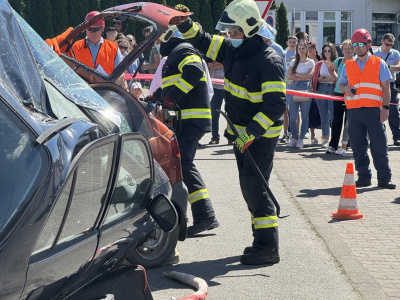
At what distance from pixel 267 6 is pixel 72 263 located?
11.4 metres

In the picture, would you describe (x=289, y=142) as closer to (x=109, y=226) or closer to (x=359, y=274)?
(x=359, y=274)

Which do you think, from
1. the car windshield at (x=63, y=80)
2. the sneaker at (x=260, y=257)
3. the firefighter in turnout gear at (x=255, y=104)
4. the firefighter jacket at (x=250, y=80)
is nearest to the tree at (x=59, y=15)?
the firefighter jacket at (x=250, y=80)

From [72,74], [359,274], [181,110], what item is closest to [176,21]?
[181,110]

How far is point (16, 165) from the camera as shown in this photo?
3.11 m

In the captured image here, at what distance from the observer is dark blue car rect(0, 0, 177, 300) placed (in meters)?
3.04

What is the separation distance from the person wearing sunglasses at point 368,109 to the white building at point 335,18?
120 ft

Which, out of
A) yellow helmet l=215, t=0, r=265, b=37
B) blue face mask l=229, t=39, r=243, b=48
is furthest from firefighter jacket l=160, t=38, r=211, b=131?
yellow helmet l=215, t=0, r=265, b=37

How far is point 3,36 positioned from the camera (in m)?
3.54

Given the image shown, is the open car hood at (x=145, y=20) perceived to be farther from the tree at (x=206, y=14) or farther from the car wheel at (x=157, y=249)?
the tree at (x=206, y=14)

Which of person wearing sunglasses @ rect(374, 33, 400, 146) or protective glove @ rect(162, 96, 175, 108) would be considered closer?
protective glove @ rect(162, 96, 175, 108)

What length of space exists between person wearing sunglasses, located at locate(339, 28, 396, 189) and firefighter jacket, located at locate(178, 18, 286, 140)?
3.93 m

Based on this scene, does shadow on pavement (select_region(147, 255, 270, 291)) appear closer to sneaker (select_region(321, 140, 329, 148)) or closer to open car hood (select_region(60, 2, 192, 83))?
open car hood (select_region(60, 2, 192, 83))

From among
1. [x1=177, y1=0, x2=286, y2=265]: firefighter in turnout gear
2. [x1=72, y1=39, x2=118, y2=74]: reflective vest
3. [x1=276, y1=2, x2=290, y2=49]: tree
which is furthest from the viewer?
[x1=276, y1=2, x2=290, y2=49]: tree

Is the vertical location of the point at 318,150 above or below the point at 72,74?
below
